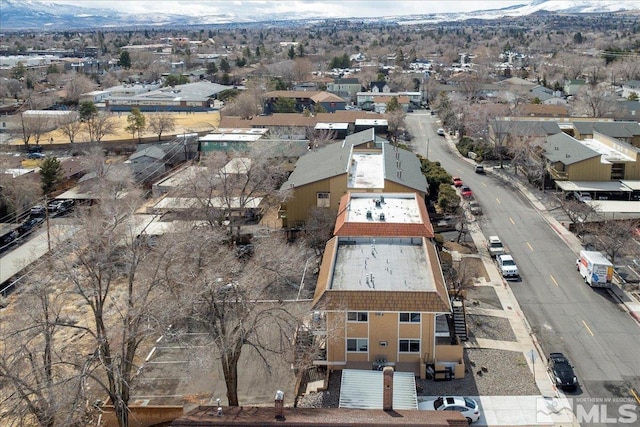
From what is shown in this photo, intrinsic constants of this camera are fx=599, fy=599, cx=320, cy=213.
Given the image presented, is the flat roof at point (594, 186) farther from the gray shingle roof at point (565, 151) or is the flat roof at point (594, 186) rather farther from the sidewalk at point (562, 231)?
the sidewalk at point (562, 231)

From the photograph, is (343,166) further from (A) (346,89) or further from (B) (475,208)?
(A) (346,89)

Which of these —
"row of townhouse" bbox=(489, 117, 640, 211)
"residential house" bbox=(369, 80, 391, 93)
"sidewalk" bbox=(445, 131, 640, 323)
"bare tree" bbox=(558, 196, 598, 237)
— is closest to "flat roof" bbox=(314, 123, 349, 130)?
"sidewalk" bbox=(445, 131, 640, 323)

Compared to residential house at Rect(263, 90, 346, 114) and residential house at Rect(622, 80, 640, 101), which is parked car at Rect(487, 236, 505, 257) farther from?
residential house at Rect(622, 80, 640, 101)

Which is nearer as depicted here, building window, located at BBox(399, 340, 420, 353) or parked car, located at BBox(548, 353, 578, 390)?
parked car, located at BBox(548, 353, 578, 390)

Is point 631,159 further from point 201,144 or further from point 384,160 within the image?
point 201,144

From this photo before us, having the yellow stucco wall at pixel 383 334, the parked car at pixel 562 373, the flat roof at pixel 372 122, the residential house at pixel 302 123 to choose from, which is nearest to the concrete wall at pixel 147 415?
the yellow stucco wall at pixel 383 334

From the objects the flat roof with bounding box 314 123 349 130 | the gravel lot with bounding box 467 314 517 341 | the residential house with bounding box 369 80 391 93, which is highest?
the residential house with bounding box 369 80 391 93
